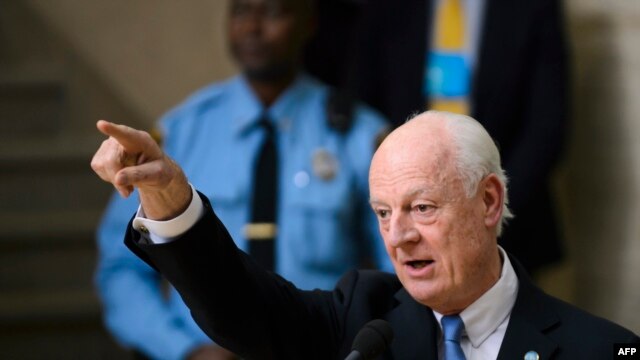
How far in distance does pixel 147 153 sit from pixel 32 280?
306 cm

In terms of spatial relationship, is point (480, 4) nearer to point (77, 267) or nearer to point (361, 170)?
point (361, 170)

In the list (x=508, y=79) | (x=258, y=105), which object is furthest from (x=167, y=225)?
(x=508, y=79)

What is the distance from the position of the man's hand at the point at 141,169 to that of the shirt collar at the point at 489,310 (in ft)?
1.83

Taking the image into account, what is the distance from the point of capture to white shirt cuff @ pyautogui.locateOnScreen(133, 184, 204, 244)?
2172 millimetres

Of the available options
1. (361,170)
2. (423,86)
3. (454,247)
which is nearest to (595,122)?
(423,86)

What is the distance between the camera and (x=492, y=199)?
7.73 feet

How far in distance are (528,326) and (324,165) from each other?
143 centimetres

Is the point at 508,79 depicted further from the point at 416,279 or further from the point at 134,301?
the point at 416,279

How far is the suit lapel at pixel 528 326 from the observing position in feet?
7.57

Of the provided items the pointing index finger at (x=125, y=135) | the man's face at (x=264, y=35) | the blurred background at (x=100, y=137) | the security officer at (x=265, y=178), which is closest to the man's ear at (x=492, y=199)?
the pointing index finger at (x=125, y=135)

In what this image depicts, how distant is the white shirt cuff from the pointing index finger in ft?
0.52

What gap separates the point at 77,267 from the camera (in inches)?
197

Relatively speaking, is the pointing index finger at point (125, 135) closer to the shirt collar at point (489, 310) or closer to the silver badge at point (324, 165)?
the shirt collar at point (489, 310)

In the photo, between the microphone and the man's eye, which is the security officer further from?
the microphone
